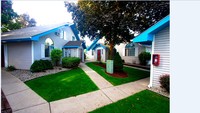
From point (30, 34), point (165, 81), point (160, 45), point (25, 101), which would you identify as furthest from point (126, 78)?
point (30, 34)

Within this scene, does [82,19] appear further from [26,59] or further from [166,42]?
[166,42]

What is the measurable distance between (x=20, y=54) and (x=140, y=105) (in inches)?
454

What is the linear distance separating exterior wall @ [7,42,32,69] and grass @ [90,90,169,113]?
9522 mm

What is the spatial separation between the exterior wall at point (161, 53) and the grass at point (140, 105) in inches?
56.0

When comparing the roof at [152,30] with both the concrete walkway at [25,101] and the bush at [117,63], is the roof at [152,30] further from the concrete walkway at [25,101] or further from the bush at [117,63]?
the concrete walkway at [25,101]

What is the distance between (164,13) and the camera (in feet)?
32.2

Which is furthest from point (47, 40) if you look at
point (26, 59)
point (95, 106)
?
point (95, 106)

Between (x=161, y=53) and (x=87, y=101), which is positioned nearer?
(x=87, y=101)

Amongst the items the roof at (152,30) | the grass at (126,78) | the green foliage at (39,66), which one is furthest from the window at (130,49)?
the green foliage at (39,66)

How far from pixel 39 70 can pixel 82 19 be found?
19.8 feet

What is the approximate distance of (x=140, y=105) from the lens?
441 centimetres

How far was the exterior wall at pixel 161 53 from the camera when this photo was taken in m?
6.00

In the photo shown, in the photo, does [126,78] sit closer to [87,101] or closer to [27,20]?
[87,101]

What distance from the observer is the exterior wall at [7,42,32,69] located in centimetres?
1075
